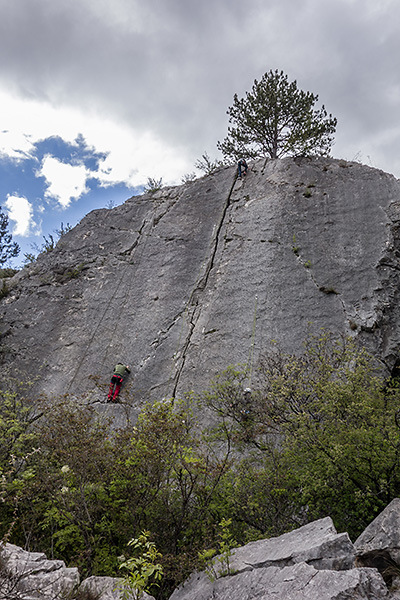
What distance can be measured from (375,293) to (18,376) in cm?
1325

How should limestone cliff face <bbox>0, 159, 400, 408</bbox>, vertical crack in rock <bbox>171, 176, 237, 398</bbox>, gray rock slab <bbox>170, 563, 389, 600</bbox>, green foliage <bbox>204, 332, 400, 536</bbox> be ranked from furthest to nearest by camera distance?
vertical crack in rock <bbox>171, 176, 237, 398</bbox> < limestone cliff face <bbox>0, 159, 400, 408</bbox> < green foliage <bbox>204, 332, 400, 536</bbox> < gray rock slab <bbox>170, 563, 389, 600</bbox>

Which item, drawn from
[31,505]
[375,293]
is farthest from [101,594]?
[375,293]

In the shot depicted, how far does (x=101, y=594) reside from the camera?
15.3ft

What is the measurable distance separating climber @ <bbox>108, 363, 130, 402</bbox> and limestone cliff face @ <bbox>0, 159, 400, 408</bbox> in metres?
0.35

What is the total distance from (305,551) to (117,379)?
359 inches

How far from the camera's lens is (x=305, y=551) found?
4.52m

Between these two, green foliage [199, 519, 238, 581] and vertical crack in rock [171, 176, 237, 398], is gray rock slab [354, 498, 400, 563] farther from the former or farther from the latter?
vertical crack in rock [171, 176, 237, 398]

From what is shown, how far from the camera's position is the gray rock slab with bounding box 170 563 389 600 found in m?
3.66

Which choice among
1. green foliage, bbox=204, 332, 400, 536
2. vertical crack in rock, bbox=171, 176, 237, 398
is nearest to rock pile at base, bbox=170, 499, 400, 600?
green foliage, bbox=204, 332, 400, 536

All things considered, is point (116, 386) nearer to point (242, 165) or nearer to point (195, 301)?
point (195, 301)

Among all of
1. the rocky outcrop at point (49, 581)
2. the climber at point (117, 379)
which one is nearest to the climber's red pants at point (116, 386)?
the climber at point (117, 379)

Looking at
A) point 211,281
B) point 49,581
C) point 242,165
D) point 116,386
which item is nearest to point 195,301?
point 211,281

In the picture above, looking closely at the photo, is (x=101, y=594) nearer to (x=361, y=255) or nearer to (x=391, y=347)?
(x=391, y=347)

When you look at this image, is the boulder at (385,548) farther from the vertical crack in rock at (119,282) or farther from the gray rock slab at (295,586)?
the vertical crack in rock at (119,282)
